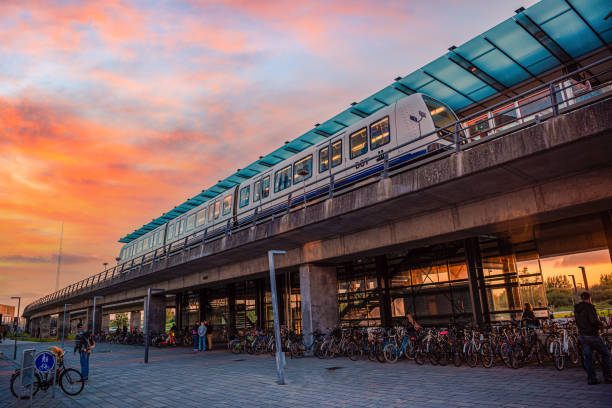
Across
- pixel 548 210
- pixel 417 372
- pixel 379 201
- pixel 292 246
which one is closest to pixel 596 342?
pixel 548 210

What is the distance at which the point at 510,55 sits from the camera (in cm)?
1723

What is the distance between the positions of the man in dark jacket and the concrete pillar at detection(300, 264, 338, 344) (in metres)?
10.5

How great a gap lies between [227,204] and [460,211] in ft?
55.2

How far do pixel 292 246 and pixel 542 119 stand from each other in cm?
1150

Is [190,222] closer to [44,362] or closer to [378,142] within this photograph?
[378,142]

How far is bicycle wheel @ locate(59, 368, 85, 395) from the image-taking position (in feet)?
34.3

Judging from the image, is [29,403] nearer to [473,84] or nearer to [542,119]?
[542,119]

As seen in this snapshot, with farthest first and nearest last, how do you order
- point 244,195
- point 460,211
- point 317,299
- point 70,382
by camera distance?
point 244,195, point 317,299, point 460,211, point 70,382

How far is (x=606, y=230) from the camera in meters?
15.0

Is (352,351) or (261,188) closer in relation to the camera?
(352,351)

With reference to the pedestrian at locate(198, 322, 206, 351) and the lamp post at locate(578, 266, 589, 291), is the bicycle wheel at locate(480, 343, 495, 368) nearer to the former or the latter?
the lamp post at locate(578, 266, 589, 291)

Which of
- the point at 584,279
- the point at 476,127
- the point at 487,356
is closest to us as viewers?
the point at 487,356

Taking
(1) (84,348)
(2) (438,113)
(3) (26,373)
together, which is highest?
(2) (438,113)

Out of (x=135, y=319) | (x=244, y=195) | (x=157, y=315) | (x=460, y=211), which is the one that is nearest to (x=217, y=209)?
(x=244, y=195)
